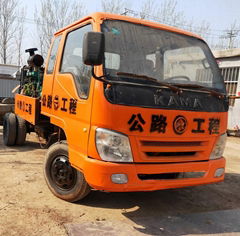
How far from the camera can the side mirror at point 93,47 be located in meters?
2.88

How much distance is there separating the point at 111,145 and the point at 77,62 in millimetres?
1275

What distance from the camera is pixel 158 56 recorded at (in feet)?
12.2

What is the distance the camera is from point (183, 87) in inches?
137

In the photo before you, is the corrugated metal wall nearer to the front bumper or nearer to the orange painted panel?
the orange painted panel

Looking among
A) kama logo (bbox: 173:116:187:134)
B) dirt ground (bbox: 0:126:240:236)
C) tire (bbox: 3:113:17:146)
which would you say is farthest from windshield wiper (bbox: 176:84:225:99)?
tire (bbox: 3:113:17:146)

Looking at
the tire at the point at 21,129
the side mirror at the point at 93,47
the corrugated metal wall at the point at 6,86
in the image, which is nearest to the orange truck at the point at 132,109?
the side mirror at the point at 93,47

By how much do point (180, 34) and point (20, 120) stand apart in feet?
13.8

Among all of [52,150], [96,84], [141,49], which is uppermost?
[141,49]

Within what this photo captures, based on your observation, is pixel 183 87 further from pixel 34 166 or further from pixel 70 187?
pixel 34 166

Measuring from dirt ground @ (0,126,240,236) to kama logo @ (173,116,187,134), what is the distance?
1.12m

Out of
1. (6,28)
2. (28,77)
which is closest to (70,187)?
(28,77)

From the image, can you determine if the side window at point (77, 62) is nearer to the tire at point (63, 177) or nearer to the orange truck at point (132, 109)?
the orange truck at point (132, 109)

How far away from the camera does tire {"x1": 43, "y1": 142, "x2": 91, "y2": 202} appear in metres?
3.67

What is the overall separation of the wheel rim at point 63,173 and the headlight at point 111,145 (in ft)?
2.79
